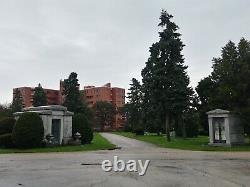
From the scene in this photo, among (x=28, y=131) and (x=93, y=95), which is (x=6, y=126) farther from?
(x=93, y=95)

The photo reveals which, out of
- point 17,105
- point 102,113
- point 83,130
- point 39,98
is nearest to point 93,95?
point 102,113

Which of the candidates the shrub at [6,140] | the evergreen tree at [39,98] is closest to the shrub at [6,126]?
the shrub at [6,140]

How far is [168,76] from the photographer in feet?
129

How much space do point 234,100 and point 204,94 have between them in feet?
19.0

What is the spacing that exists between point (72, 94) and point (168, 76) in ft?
112

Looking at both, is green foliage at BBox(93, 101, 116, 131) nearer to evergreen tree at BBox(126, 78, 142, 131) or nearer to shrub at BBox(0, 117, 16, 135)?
evergreen tree at BBox(126, 78, 142, 131)

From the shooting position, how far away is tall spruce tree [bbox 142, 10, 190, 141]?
125 ft

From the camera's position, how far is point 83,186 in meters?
9.95

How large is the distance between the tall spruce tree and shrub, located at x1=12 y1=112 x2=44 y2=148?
14.7 m

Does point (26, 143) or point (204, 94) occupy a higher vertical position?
point (204, 94)

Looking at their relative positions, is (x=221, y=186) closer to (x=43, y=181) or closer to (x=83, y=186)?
(x=83, y=186)

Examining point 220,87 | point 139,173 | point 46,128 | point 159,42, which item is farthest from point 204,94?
point 139,173

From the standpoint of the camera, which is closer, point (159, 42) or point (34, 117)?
point (34, 117)

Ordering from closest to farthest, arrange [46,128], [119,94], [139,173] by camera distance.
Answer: [139,173], [46,128], [119,94]
